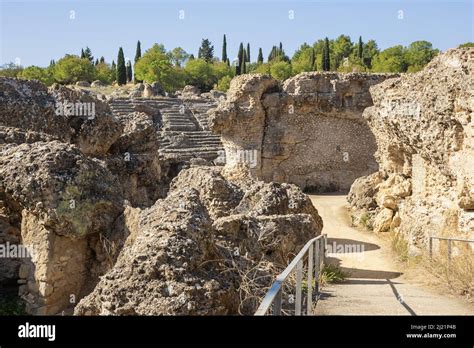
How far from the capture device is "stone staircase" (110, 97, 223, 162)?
30606 millimetres

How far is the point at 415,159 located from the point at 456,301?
18.0ft

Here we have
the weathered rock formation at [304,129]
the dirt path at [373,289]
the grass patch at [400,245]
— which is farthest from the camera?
the weathered rock formation at [304,129]

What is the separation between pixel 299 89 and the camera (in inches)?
844

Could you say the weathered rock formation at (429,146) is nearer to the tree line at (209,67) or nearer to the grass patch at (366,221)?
the grass patch at (366,221)

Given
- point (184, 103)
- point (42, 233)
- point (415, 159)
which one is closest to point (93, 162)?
point (42, 233)

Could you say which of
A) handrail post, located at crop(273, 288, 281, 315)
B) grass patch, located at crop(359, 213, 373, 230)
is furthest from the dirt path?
handrail post, located at crop(273, 288, 281, 315)

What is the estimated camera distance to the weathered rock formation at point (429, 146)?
910cm

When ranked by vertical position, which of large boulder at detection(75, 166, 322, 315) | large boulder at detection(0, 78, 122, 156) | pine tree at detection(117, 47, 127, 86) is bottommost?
large boulder at detection(75, 166, 322, 315)

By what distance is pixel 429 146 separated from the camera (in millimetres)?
10180

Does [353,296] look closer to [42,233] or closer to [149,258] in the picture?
[149,258]

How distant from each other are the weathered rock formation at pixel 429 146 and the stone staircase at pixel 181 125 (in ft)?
46.6

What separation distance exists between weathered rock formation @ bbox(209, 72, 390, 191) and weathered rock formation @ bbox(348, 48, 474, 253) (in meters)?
7.22

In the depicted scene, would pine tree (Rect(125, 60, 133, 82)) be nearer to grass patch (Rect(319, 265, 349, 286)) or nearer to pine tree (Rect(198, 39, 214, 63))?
pine tree (Rect(198, 39, 214, 63))

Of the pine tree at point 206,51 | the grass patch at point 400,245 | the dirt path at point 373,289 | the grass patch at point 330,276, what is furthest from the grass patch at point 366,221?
the pine tree at point 206,51
